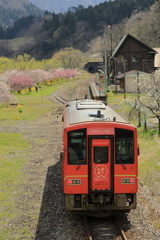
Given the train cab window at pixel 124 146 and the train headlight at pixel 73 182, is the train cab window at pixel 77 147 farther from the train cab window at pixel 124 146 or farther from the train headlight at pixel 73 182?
the train cab window at pixel 124 146

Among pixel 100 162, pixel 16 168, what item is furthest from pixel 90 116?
pixel 16 168

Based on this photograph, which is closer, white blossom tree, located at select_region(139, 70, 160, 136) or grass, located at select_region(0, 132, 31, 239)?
grass, located at select_region(0, 132, 31, 239)

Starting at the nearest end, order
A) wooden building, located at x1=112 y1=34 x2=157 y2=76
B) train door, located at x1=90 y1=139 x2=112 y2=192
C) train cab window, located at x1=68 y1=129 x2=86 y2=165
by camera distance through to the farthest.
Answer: train door, located at x1=90 y1=139 x2=112 y2=192 → train cab window, located at x1=68 y1=129 x2=86 y2=165 → wooden building, located at x1=112 y1=34 x2=157 y2=76

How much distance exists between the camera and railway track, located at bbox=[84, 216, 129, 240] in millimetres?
9789

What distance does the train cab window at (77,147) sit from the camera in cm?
1020

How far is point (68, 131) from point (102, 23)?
197 meters

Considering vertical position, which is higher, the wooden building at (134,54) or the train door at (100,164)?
the wooden building at (134,54)

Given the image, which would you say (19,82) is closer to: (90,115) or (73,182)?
(90,115)

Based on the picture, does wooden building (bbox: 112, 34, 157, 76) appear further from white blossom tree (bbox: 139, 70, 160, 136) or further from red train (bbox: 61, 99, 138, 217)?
red train (bbox: 61, 99, 138, 217)

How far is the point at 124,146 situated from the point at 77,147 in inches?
56.4

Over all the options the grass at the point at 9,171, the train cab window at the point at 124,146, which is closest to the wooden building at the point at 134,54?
the grass at the point at 9,171

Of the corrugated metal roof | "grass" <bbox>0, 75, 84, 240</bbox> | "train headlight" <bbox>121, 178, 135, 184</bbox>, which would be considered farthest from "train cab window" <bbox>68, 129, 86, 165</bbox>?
"grass" <bbox>0, 75, 84, 240</bbox>

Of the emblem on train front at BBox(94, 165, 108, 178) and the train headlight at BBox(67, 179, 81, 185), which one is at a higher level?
the emblem on train front at BBox(94, 165, 108, 178)

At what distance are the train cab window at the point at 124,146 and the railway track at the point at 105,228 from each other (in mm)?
2034
